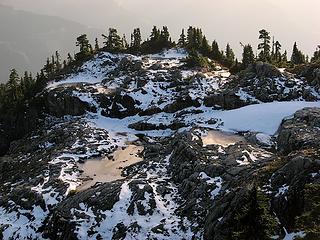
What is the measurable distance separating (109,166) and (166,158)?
7.23 metres

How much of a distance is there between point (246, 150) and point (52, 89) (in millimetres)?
47143

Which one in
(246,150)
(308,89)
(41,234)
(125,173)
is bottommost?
(41,234)

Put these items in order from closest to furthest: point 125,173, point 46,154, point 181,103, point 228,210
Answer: point 228,210 → point 125,173 → point 46,154 → point 181,103

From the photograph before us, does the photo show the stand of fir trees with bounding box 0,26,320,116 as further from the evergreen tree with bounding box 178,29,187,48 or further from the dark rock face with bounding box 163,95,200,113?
the dark rock face with bounding box 163,95,200,113

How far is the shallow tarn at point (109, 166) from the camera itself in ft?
150

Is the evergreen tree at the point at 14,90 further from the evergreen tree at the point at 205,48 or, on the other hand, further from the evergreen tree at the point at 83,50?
the evergreen tree at the point at 205,48

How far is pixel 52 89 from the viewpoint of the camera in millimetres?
78625

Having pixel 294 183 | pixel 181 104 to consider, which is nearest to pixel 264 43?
pixel 181 104

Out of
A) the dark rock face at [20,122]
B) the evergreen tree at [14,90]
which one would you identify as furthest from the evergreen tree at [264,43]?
the evergreen tree at [14,90]

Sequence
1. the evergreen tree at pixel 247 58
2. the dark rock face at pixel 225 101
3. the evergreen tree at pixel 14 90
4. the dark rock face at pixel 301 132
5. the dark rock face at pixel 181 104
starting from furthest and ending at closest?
the evergreen tree at pixel 14 90, the evergreen tree at pixel 247 58, the dark rock face at pixel 181 104, the dark rock face at pixel 225 101, the dark rock face at pixel 301 132

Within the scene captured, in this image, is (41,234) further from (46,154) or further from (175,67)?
(175,67)

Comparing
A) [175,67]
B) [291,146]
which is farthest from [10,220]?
[175,67]

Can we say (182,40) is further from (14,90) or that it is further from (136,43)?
(14,90)

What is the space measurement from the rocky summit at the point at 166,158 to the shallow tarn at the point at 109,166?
16 cm
